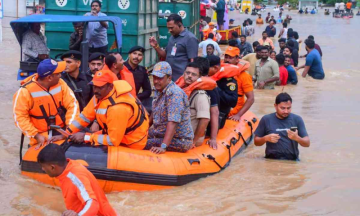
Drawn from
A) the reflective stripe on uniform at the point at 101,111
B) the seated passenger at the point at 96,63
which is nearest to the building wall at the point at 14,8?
the seated passenger at the point at 96,63

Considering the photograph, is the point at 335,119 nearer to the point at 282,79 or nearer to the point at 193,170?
the point at 282,79

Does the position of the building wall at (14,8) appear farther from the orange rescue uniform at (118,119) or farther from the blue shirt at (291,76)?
the orange rescue uniform at (118,119)

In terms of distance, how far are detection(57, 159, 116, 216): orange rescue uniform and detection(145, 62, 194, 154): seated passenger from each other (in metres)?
1.83

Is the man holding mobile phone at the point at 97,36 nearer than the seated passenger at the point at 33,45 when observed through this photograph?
No

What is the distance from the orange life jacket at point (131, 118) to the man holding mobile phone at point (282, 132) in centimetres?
152

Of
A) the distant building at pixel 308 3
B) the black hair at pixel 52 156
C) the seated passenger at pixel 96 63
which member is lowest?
the black hair at pixel 52 156

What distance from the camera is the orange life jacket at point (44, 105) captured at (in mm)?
5984

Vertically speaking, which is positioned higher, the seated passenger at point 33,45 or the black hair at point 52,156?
the seated passenger at point 33,45

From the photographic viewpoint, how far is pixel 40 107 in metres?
6.03

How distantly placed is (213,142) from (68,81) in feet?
6.42

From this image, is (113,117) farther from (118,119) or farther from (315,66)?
(315,66)

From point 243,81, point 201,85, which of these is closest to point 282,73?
point 243,81

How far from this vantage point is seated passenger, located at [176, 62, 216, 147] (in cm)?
652

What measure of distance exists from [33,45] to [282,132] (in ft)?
15.6
